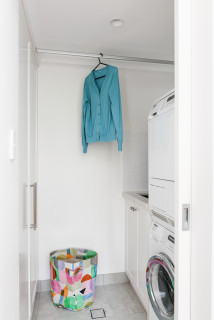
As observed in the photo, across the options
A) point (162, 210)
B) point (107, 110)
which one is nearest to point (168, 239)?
point (162, 210)

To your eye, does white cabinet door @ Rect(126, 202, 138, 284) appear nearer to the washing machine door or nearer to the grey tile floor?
the grey tile floor

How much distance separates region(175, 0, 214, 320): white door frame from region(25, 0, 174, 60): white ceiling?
2.98 ft

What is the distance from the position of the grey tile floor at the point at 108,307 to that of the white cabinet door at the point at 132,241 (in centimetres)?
18

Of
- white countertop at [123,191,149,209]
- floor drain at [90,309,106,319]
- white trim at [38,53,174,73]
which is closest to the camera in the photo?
white countertop at [123,191,149,209]

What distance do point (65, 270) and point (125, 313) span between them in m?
0.64

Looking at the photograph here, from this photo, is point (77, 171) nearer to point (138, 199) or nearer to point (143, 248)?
point (138, 199)

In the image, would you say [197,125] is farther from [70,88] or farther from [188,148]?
[70,88]

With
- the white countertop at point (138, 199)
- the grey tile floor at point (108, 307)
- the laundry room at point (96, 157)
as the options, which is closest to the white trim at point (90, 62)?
the laundry room at point (96, 157)

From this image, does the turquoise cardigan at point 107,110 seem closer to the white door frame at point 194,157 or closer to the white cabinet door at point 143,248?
the white cabinet door at point 143,248

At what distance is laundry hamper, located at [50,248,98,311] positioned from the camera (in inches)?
82.1

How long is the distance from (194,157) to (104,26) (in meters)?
1.50

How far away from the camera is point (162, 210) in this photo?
1.56 m

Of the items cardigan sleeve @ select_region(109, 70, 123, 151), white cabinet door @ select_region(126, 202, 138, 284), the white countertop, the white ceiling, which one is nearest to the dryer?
Result: the white countertop

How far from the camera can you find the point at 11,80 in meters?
1.05
